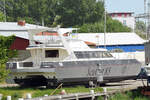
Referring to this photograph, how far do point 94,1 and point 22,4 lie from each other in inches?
602

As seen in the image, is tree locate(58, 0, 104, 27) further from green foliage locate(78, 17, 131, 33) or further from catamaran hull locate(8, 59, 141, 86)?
catamaran hull locate(8, 59, 141, 86)

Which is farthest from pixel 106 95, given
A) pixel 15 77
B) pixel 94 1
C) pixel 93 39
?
pixel 94 1

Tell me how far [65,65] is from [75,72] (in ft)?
2.41

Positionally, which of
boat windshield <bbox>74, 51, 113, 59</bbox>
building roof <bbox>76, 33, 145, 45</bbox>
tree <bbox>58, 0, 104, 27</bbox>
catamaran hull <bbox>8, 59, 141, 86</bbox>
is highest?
tree <bbox>58, 0, 104, 27</bbox>

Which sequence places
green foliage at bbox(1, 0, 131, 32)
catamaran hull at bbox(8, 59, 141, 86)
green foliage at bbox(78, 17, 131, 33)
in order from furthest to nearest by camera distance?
green foliage at bbox(1, 0, 131, 32), green foliage at bbox(78, 17, 131, 33), catamaran hull at bbox(8, 59, 141, 86)

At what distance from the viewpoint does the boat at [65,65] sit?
2411 cm

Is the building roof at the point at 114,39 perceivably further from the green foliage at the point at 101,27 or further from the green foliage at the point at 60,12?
the green foliage at the point at 60,12

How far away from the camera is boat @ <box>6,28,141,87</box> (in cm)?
2411

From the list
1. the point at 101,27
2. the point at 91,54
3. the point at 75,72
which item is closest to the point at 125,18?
the point at 101,27

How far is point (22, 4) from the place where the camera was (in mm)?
92500

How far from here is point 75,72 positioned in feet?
81.1

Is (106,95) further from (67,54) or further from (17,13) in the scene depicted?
(17,13)

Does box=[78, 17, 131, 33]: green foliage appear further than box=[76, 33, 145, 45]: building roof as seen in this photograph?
Yes

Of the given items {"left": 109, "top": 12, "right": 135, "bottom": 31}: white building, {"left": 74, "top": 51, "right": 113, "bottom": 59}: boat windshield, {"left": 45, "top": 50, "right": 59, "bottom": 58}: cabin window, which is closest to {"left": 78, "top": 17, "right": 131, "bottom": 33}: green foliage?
{"left": 109, "top": 12, "right": 135, "bottom": 31}: white building
